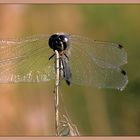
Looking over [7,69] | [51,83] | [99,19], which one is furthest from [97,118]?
[7,69]

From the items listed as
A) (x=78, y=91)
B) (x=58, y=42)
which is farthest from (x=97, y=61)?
(x=78, y=91)

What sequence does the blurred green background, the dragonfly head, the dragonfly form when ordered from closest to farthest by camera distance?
the dragonfly head < the dragonfly < the blurred green background

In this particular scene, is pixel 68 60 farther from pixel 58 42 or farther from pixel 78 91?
pixel 78 91

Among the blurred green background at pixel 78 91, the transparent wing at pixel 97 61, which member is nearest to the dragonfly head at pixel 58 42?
the transparent wing at pixel 97 61

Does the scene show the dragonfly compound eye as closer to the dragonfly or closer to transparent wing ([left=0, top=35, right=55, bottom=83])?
the dragonfly

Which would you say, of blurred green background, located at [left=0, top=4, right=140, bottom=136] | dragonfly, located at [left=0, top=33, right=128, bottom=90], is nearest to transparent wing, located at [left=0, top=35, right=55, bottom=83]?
dragonfly, located at [left=0, top=33, right=128, bottom=90]

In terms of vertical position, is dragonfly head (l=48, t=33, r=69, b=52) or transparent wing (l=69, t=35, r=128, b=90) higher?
dragonfly head (l=48, t=33, r=69, b=52)

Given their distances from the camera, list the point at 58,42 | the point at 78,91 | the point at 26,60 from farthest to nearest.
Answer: the point at 78,91, the point at 26,60, the point at 58,42

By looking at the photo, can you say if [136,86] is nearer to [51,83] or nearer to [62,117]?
[51,83]
